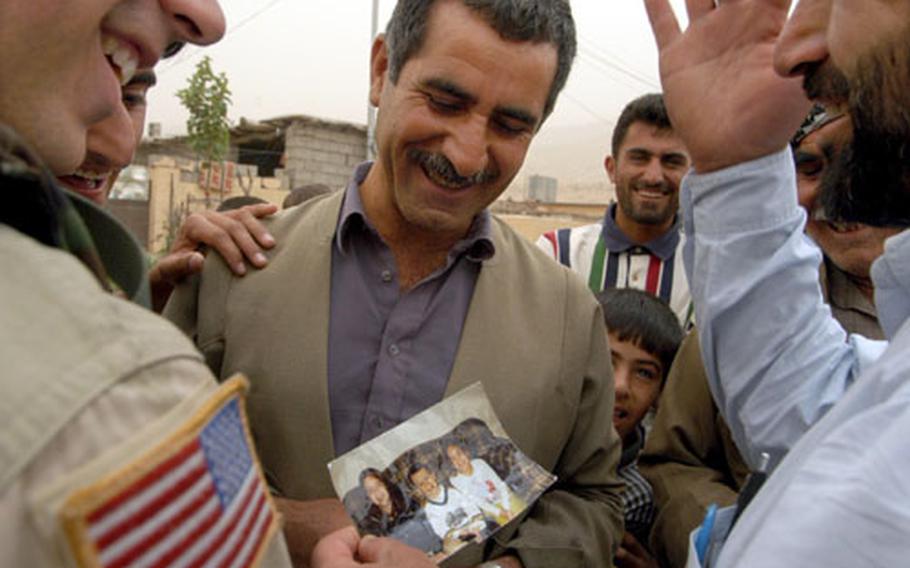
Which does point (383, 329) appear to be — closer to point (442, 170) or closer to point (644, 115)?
point (442, 170)

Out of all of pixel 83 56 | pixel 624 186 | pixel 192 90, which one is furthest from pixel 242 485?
pixel 192 90

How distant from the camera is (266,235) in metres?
1.67

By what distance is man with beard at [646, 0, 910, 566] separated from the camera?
117 cm

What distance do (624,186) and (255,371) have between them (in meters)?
2.41

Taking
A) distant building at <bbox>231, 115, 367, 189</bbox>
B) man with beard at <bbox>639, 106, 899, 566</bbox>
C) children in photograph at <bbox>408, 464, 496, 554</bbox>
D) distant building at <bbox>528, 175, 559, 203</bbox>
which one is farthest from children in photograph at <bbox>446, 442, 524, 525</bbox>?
distant building at <bbox>528, 175, 559, 203</bbox>

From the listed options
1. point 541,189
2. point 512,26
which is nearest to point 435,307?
point 512,26

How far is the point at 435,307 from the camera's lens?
5.45 ft

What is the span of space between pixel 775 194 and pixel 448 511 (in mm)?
1008

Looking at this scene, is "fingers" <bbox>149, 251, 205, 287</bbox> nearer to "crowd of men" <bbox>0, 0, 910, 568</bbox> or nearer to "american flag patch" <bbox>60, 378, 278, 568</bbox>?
"crowd of men" <bbox>0, 0, 910, 568</bbox>

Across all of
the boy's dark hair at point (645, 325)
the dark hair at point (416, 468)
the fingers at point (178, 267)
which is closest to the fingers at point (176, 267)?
the fingers at point (178, 267)

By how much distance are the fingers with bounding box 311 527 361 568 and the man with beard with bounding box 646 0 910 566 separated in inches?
24.9

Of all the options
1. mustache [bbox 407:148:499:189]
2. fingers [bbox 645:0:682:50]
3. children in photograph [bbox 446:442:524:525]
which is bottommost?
children in photograph [bbox 446:442:524:525]

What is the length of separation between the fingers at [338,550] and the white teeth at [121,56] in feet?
2.77

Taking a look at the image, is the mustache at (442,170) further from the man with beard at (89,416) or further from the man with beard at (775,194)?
the man with beard at (89,416)
